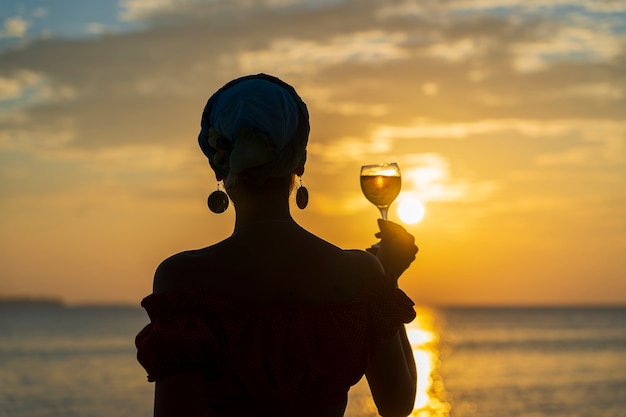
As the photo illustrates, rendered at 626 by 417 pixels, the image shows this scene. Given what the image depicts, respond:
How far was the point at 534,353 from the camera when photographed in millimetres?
74375

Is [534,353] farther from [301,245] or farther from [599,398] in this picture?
[301,245]

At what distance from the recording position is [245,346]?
2787 millimetres

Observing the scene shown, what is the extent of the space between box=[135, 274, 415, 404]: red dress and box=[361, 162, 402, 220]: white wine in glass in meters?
1.58

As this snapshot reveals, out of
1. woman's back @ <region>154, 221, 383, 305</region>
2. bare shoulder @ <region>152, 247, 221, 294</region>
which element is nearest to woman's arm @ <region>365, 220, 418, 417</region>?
woman's back @ <region>154, 221, 383, 305</region>

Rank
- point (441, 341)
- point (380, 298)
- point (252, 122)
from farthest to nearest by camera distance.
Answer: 1. point (441, 341)
2. point (380, 298)
3. point (252, 122)

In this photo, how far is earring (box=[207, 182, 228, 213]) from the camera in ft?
10.0

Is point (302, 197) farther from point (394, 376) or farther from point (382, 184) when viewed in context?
point (382, 184)

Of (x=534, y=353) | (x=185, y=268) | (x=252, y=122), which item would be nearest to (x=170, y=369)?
(x=185, y=268)

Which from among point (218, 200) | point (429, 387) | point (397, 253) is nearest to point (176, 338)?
point (218, 200)

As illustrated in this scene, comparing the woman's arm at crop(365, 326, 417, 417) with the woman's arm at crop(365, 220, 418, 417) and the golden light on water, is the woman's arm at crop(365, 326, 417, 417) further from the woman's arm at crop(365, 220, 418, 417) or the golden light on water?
Result: the golden light on water

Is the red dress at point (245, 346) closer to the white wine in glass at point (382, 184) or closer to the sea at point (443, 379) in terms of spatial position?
the white wine in glass at point (382, 184)

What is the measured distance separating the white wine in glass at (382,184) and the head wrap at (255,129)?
60.0 inches

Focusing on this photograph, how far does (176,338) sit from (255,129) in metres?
0.61

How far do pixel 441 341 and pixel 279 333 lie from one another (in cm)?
9195
